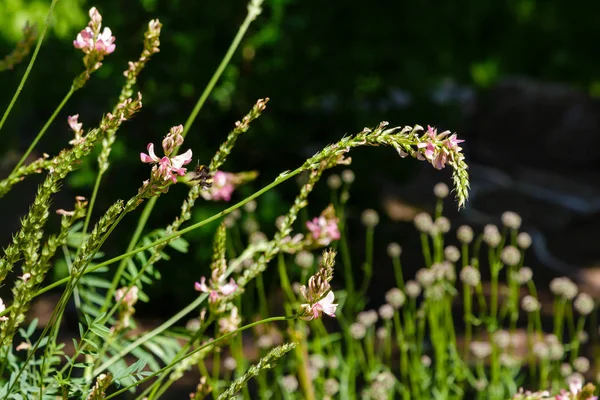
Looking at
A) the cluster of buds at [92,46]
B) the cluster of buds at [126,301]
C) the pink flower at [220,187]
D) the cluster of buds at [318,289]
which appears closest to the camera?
the cluster of buds at [318,289]

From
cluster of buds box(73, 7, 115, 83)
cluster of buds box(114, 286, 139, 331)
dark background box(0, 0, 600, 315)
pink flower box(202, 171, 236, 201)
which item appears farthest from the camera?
dark background box(0, 0, 600, 315)

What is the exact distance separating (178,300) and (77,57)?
4.28 ft

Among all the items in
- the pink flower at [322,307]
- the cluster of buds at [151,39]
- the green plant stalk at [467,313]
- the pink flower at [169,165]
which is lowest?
the green plant stalk at [467,313]

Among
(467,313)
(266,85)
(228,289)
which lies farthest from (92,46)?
(266,85)

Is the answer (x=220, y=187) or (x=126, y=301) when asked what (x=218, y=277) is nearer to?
(x=126, y=301)

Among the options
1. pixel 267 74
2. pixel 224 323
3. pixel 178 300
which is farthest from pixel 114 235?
pixel 224 323

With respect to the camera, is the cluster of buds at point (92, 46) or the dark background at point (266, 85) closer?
the cluster of buds at point (92, 46)

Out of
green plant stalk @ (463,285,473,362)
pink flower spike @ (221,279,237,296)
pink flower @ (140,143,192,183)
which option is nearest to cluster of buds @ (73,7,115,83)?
pink flower @ (140,143,192,183)

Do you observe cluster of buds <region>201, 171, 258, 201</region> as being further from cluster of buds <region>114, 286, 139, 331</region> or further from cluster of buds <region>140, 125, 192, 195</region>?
cluster of buds <region>140, 125, 192, 195</region>

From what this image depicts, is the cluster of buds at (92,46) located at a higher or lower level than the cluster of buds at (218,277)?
higher

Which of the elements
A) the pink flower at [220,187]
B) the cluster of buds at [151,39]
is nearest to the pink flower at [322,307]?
the cluster of buds at [151,39]

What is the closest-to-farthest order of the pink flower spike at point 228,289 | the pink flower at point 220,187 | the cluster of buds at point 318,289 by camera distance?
the cluster of buds at point 318,289 < the pink flower spike at point 228,289 < the pink flower at point 220,187

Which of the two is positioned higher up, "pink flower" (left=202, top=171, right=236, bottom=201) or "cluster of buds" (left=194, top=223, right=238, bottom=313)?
"cluster of buds" (left=194, top=223, right=238, bottom=313)

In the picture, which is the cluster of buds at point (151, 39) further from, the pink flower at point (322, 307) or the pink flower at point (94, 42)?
the pink flower at point (322, 307)
